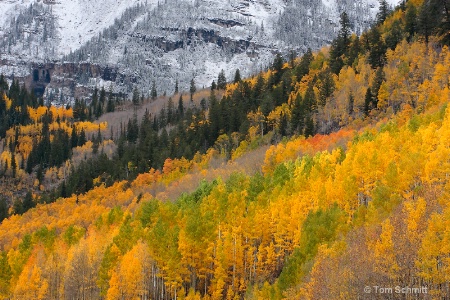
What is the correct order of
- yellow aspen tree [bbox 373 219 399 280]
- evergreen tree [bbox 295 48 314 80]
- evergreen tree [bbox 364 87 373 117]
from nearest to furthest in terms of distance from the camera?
1. yellow aspen tree [bbox 373 219 399 280]
2. evergreen tree [bbox 364 87 373 117]
3. evergreen tree [bbox 295 48 314 80]

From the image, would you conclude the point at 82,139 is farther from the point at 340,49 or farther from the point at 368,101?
the point at 368,101

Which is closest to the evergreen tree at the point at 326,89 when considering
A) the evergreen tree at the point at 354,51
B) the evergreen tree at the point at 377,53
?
the evergreen tree at the point at 354,51

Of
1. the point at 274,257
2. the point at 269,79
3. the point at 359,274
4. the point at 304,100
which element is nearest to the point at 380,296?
the point at 359,274

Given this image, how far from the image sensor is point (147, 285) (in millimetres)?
55844

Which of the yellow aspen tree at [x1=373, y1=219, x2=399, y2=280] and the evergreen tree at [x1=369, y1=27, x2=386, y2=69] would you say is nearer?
the yellow aspen tree at [x1=373, y1=219, x2=399, y2=280]

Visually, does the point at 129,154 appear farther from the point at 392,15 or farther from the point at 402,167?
the point at 402,167

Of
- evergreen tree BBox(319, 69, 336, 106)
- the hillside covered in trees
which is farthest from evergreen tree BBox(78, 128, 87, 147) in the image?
evergreen tree BBox(319, 69, 336, 106)

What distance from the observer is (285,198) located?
5547 centimetres

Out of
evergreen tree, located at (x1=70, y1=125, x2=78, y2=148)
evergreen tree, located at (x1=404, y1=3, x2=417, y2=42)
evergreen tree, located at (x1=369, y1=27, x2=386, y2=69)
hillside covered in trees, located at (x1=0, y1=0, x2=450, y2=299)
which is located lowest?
evergreen tree, located at (x1=70, y1=125, x2=78, y2=148)

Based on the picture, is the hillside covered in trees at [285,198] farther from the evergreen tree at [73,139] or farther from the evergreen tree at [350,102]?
the evergreen tree at [73,139]

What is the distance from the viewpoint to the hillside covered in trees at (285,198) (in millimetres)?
33031

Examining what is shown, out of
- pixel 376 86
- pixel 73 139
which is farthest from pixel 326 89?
pixel 73 139

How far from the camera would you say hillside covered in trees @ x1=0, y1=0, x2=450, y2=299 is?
3303 centimetres

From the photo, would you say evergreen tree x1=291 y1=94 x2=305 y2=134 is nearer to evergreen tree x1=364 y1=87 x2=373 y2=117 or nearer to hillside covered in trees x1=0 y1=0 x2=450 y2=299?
hillside covered in trees x1=0 y1=0 x2=450 y2=299
